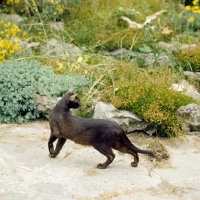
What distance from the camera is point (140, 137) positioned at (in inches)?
269

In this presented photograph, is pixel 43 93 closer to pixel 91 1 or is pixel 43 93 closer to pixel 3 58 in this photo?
pixel 3 58

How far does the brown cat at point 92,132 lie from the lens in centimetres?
548

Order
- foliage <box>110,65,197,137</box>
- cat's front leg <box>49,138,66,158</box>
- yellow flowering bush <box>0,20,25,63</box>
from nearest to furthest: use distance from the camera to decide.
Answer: cat's front leg <box>49,138,66,158</box> < foliage <box>110,65,197,137</box> < yellow flowering bush <box>0,20,25,63</box>

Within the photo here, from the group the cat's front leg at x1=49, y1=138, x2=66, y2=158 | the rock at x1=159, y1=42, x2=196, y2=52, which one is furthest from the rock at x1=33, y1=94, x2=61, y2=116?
the rock at x1=159, y1=42, x2=196, y2=52

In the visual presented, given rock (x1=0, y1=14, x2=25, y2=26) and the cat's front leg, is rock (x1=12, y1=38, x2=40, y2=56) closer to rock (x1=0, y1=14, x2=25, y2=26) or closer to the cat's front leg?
rock (x1=0, y1=14, x2=25, y2=26)

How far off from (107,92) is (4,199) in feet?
9.55

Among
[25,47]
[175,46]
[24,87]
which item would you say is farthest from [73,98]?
[175,46]

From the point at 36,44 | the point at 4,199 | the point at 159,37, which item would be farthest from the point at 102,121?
the point at 159,37

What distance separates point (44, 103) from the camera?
23.4 feet

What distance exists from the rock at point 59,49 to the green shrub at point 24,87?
45.9 inches

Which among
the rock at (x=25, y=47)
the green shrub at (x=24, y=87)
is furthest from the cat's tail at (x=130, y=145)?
the rock at (x=25, y=47)

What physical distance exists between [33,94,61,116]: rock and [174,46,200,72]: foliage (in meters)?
2.58

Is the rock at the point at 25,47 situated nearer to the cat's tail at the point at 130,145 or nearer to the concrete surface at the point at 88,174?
the concrete surface at the point at 88,174

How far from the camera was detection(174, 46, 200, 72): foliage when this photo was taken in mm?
8617
